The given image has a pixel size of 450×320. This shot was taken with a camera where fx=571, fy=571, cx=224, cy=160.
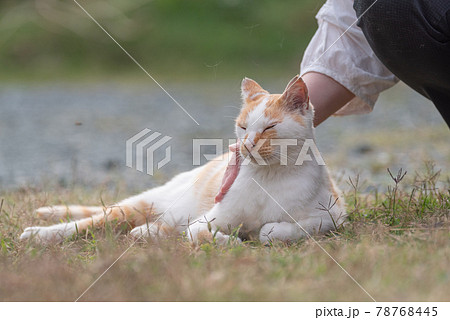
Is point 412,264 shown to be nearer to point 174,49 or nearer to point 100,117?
point 174,49

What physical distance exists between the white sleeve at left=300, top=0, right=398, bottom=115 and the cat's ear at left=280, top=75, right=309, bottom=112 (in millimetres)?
491

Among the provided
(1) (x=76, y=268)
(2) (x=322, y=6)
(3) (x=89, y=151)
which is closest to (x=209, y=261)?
(1) (x=76, y=268)

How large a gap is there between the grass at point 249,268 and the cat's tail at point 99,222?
0.14 metres

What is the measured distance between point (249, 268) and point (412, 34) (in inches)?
46.2

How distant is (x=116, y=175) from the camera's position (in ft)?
13.8

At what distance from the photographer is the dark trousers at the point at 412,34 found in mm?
2188

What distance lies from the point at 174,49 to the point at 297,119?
13.3 ft

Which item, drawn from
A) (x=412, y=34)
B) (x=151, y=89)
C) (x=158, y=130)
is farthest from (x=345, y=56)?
(x=151, y=89)

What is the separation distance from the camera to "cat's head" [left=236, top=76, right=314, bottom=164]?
2.07 m

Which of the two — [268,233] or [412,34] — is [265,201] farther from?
[412,34]

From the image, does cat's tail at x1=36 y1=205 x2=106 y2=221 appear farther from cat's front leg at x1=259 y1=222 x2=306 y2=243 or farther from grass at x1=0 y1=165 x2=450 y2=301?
Result: cat's front leg at x1=259 y1=222 x2=306 y2=243

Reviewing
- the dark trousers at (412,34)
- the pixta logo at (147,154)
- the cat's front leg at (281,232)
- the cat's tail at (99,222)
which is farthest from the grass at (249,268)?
the pixta logo at (147,154)

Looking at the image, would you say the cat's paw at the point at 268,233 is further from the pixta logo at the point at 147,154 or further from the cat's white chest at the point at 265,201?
the pixta logo at the point at 147,154

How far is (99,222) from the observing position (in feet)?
7.96
